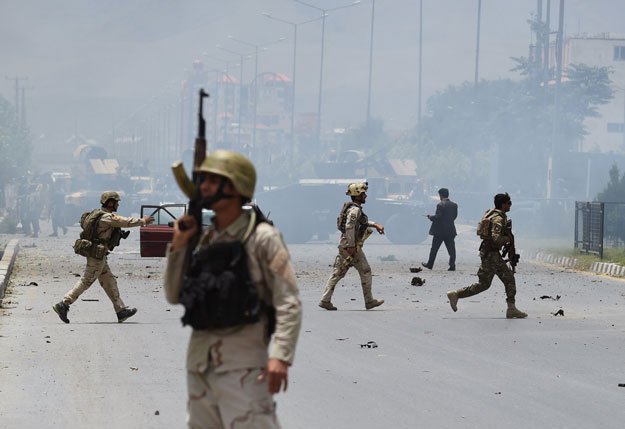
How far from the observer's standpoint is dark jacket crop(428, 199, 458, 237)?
2639 cm

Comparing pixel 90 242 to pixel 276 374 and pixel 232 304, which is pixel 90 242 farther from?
pixel 276 374

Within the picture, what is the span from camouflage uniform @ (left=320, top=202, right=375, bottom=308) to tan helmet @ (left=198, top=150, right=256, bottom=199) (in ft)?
36.4

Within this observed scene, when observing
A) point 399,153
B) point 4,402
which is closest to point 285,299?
point 4,402

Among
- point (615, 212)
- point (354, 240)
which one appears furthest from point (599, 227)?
point (354, 240)

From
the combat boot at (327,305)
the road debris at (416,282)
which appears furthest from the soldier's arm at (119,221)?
the road debris at (416,282)

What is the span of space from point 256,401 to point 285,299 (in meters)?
0.38

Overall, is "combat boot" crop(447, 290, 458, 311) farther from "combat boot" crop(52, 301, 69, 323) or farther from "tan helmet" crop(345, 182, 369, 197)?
"combat boot" crop(52, 301, 69, 323)

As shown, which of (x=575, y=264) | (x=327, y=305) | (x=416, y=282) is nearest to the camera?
(x=327, y=305)

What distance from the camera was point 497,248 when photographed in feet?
51.7

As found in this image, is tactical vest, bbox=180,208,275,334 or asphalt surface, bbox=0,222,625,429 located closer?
tactical vest, bbox=180,208,275,334

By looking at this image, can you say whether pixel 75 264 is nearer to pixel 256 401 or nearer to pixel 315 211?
pixel 315 211

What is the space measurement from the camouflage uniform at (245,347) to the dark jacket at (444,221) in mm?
21076

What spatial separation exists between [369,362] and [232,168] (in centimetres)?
641

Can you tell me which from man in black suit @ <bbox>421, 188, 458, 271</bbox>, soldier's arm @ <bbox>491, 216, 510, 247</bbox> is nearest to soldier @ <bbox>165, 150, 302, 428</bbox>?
soldier's arm @ <bbox>491, 216, 510, 247</bbox>
